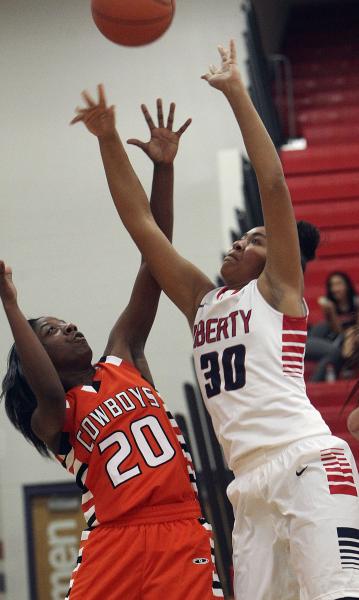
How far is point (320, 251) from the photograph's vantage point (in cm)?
953

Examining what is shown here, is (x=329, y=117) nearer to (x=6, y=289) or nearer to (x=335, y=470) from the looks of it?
(x=6, y=289)

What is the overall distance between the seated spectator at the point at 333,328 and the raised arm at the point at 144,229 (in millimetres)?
3541

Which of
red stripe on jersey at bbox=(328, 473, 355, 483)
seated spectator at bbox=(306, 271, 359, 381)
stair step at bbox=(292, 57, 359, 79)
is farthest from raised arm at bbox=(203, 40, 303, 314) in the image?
stair step at bbox=(292, 57, 359, 79)

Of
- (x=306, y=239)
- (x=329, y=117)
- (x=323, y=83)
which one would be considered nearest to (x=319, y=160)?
(x=329, y=117)

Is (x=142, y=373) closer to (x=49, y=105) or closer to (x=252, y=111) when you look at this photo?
(x=252, y=111)

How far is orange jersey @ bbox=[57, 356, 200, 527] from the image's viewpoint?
3.55 metres

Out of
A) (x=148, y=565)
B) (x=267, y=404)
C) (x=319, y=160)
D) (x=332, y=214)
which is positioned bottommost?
(x=148, y=565)

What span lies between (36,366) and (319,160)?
281 inches

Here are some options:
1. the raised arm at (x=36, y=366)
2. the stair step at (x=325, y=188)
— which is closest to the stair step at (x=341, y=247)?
the stair step at (x=325, y=188)

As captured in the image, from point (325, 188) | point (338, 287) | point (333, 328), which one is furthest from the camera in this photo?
point (325, 188)

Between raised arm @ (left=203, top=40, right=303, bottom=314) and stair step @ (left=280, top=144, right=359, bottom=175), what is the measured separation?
6.70m

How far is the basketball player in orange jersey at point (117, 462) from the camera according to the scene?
11.3ft

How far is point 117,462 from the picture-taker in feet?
11.8

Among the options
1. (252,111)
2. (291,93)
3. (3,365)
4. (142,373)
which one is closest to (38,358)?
(142,373)
